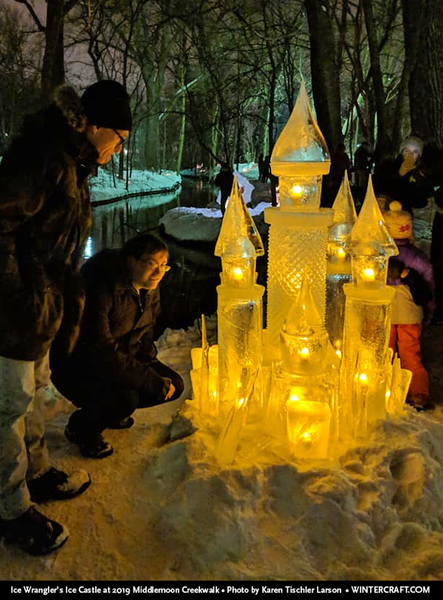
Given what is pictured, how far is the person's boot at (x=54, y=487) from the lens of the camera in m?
2.41

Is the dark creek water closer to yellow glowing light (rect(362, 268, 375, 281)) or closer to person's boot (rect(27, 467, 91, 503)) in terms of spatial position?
person's boot (rect(27, 467, 91, 503))

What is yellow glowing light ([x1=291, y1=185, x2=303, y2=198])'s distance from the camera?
2777 mm

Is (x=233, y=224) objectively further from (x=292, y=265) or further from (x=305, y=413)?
(x=305, y=413)

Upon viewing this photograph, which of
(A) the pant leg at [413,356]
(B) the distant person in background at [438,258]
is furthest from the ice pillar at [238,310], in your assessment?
(B) the distant person in background at [438,258]

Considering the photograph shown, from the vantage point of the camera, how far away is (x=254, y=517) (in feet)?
7.27

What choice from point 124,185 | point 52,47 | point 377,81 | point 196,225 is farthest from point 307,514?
point 124,185

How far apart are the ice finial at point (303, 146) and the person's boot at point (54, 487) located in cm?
205

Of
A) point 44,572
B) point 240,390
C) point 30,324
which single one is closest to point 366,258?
point 240,390

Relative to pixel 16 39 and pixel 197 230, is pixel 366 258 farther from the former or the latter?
pixel 16 39

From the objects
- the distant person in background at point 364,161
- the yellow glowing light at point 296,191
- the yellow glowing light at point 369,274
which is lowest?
the yellow glowing light at point 369,274

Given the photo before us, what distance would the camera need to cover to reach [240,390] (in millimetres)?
2748

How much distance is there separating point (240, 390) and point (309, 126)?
1.55 metres

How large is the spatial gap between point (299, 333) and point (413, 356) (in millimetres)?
1772

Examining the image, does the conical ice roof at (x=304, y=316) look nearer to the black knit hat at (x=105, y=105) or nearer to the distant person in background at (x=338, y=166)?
the black knit hat at (x=105, y=105)
